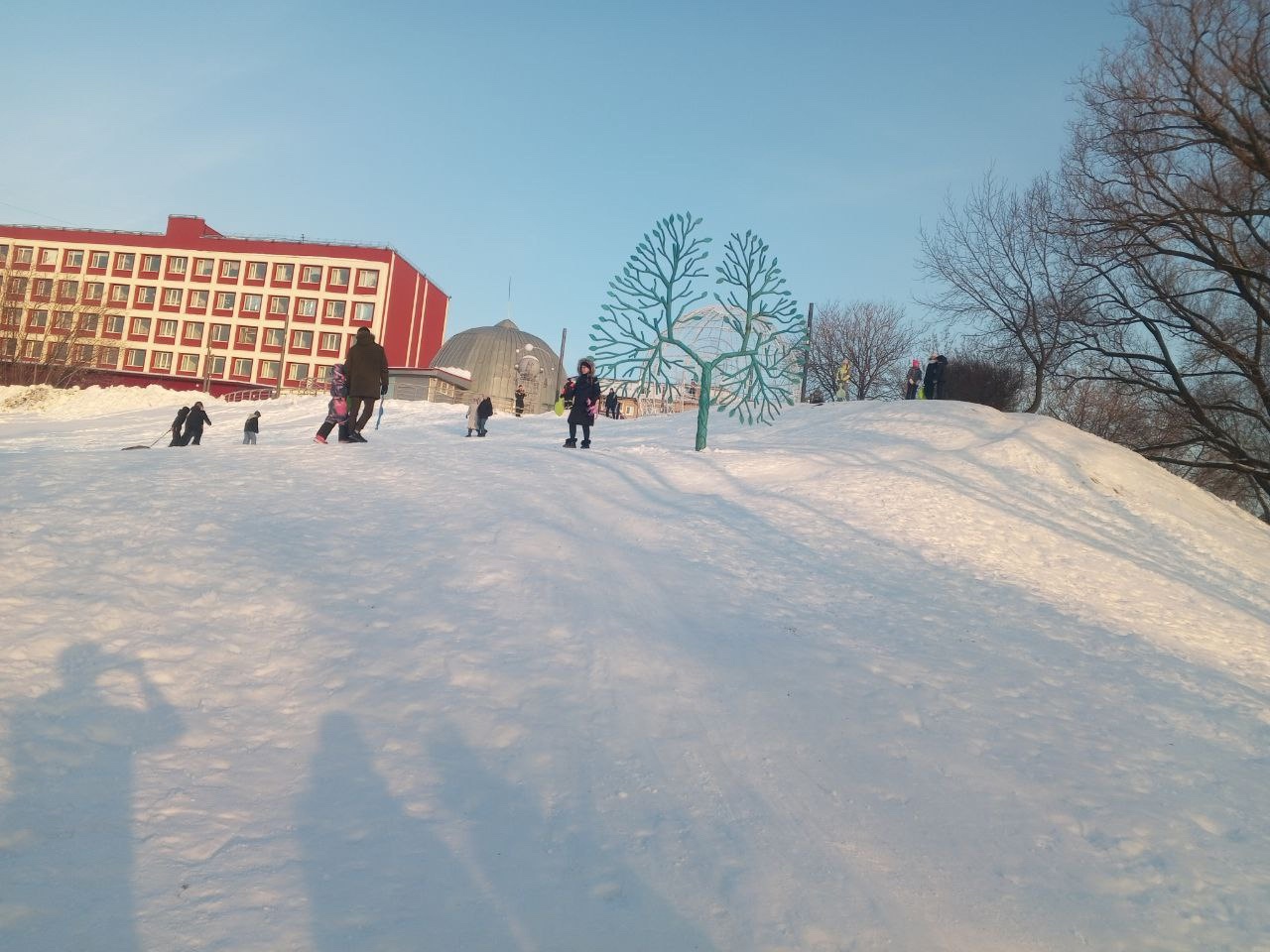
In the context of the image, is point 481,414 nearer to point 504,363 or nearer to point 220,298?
point 504,363

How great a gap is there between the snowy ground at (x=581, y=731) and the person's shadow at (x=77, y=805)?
2cm

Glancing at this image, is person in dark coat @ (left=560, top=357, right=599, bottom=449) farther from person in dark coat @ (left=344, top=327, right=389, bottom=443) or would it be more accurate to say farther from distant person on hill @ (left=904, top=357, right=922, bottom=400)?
distant person on hill @ (left=904, top=357, right=922, bottom=400)

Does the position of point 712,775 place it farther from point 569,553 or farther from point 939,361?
A: point 939,361

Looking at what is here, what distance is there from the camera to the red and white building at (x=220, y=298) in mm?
58531

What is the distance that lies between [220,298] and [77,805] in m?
65.3

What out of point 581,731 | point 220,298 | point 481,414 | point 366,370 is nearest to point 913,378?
point 481,414

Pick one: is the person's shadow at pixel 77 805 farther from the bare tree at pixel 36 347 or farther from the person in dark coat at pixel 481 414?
the bare tree at pixel 36 347

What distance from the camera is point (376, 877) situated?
11.1 feet

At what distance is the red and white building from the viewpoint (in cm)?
5853

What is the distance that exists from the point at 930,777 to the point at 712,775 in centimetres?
127

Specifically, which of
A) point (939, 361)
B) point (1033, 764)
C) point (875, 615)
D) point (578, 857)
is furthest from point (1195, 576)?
point (939, 361)

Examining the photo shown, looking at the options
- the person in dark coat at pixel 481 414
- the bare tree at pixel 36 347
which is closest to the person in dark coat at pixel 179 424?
the person in dark coat at pixel 481 414

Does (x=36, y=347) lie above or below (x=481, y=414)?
above

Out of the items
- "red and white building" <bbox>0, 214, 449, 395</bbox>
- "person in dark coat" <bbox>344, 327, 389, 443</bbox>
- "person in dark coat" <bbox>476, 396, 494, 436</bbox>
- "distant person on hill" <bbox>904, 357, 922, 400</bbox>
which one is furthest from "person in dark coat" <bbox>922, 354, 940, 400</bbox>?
"red and white building" <bbox>0, 214, 449, 395</bbox>
